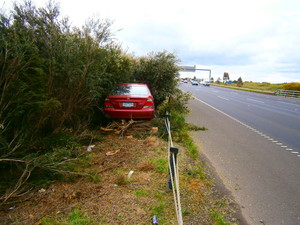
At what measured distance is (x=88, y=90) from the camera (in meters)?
6.15

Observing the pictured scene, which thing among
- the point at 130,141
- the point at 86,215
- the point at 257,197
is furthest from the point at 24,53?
the point at 257,197

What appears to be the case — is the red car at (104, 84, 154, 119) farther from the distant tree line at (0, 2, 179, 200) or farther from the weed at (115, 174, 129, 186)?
the weed at (115, 174, 129, 186)

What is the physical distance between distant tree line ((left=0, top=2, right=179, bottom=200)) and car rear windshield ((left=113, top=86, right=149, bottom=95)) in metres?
0.33

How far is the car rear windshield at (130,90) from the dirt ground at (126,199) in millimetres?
3493

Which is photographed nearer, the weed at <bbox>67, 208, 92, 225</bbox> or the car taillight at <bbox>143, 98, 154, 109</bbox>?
the weed at <bbox>67, 208, 92, 225</bbox>

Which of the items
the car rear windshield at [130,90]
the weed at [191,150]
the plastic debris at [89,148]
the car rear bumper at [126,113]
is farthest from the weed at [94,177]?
the car rear windshield at [130,90]

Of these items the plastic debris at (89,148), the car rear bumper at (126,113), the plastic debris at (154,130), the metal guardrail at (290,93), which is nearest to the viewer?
the plastic debris at (89,148)

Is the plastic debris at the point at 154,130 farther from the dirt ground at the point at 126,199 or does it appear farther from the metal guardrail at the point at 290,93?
the metal guardrail at the point at 290,93

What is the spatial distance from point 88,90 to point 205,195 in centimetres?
391

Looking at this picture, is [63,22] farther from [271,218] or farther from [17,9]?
[271,218]

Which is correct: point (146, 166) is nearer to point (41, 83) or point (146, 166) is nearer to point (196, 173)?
point (196, 173)

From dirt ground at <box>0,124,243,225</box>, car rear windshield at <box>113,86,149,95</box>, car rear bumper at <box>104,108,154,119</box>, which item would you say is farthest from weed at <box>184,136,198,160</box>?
car rear windshield at <box>113,86,149,95</box>

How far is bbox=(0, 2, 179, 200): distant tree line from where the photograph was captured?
3566 millimetres

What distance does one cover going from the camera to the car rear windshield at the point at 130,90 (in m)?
8.12
